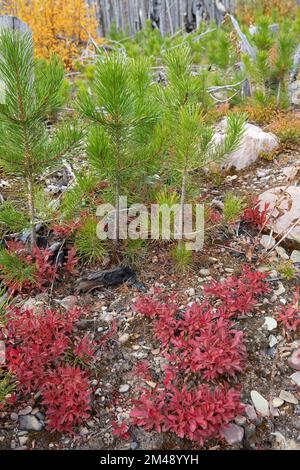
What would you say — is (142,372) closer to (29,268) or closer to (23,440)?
(23,440)

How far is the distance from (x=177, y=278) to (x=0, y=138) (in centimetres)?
172

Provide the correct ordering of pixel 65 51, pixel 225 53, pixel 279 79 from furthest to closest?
pixel 65 51 < pixel 225 53 < pixel 279 79

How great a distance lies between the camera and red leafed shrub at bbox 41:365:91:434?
8.32ft

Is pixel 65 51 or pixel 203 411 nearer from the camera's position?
pixel 203 411

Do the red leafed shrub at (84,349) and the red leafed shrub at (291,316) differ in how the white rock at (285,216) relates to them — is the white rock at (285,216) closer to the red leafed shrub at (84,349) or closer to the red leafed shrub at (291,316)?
the red leafed shrub at (291,316)

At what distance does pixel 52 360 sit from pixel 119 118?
1.66 m

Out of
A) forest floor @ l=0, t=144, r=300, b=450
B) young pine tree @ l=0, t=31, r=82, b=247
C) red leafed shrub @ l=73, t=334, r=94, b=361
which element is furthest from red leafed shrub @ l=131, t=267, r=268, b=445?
young pine tree @ l=0, t=31, r=82, b=247

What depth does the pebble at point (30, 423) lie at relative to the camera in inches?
101

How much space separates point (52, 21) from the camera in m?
9.42

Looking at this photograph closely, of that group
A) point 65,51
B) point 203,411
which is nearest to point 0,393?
point 203,411

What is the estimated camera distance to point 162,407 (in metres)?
2.58

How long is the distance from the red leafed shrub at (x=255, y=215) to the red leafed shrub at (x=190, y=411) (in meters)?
1.77

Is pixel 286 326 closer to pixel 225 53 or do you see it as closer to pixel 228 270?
pixel 228 270

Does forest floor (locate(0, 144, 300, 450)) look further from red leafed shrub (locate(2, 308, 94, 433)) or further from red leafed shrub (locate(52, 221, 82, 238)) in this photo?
red leafed shrub (locate(52, 221, 82, 238))
